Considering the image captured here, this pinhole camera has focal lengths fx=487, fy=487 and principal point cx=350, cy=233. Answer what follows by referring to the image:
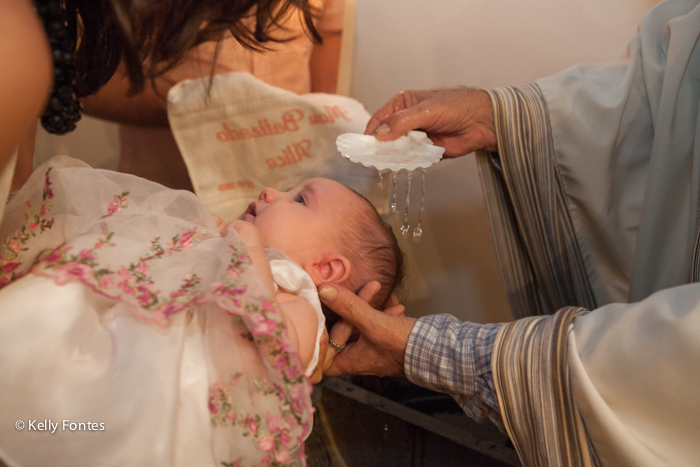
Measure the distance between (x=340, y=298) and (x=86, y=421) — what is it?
1.32 feet

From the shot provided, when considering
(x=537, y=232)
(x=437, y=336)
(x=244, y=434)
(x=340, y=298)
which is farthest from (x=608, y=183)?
(x=244, y=434)

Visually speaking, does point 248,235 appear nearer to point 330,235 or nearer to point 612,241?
point 330,235

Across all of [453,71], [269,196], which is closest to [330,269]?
[269,196]

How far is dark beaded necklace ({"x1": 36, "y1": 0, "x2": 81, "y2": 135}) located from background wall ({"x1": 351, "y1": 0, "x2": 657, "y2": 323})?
100 cm

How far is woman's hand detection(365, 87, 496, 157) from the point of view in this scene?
105 cm

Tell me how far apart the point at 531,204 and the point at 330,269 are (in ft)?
1.69

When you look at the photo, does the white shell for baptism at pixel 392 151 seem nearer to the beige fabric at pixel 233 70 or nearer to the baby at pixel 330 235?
the baby at pixel 330 235

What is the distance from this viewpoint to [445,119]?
3.56 ft

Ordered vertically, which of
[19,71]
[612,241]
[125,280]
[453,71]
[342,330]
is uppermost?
[19,71]

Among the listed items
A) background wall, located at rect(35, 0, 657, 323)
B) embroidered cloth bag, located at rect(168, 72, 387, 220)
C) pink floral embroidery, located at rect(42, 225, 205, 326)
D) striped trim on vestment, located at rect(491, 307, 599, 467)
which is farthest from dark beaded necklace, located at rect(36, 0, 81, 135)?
background wall, located at rect(35, 0, 657, 323)

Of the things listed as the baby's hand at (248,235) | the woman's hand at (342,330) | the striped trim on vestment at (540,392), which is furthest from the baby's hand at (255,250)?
the striped trim on vestment at (540,392)

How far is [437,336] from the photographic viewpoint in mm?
816

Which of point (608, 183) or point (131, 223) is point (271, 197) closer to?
point (131, 223)

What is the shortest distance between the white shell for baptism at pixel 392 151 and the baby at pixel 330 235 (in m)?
0.08
